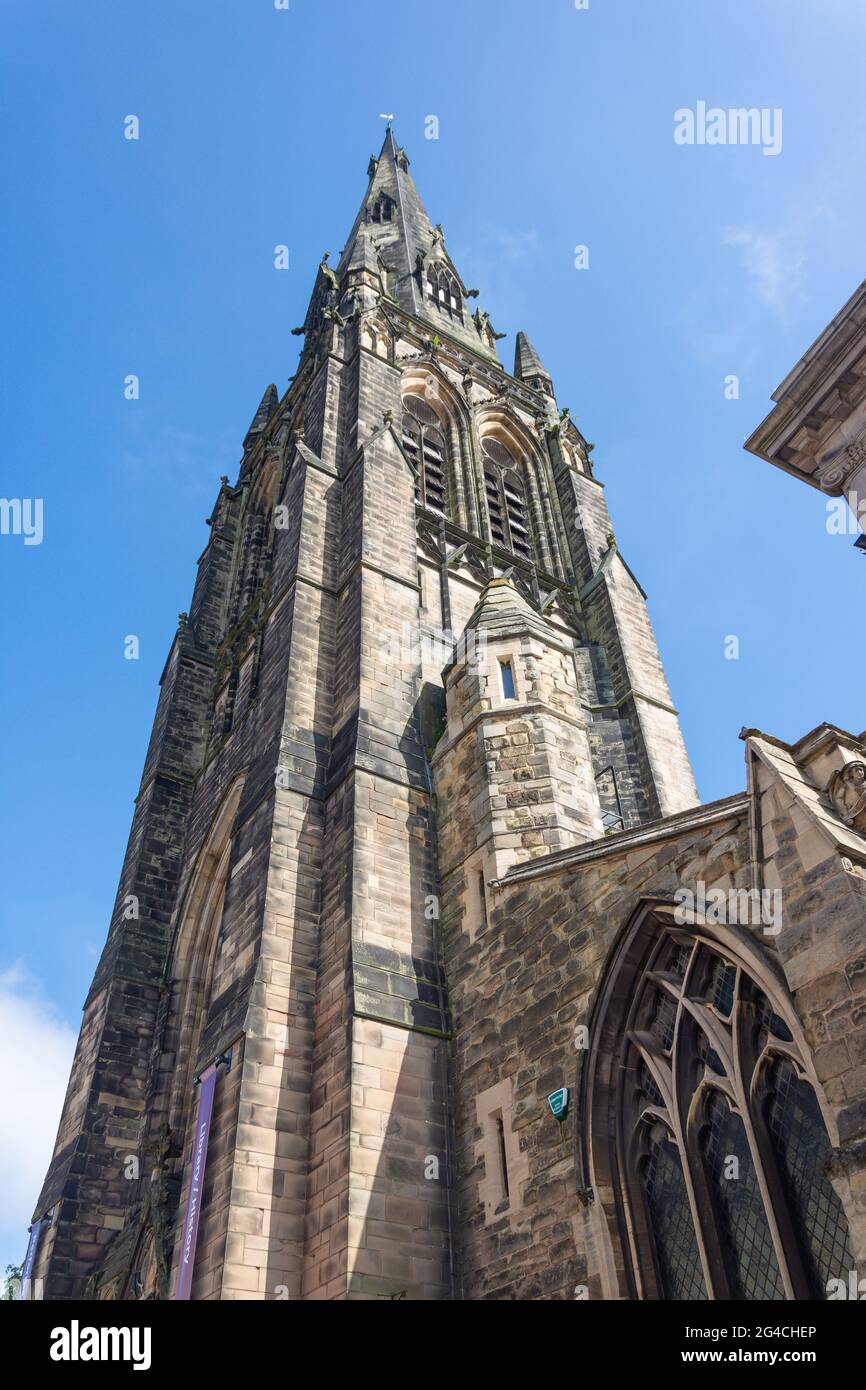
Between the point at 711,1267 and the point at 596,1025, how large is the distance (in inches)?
84.7

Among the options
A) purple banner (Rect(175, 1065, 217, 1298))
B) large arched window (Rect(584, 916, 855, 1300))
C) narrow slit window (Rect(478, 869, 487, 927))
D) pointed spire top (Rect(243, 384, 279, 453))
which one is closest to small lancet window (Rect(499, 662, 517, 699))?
narrow slit window (Rect(478, 869, 487, 927))

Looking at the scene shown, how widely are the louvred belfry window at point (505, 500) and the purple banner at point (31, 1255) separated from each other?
606 inches

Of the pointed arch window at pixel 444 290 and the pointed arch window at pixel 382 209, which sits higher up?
the pointed arch window at pixel 382 209

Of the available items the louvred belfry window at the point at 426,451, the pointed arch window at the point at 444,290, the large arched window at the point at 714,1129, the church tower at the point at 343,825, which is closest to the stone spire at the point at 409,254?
the pointed arch window at the point at 444,290

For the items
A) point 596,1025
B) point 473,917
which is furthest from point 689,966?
point 473,917

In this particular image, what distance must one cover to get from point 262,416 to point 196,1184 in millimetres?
27252

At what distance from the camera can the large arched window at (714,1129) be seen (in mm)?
7441

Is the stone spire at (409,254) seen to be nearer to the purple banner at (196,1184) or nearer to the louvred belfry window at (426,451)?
the louvred belfry window at (426,451)

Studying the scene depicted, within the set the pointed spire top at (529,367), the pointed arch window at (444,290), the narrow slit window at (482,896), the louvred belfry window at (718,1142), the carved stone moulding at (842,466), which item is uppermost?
the pointed arch window at (444,290)

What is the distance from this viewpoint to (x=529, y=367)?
3234 centimetres

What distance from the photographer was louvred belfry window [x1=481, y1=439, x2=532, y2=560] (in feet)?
78.5

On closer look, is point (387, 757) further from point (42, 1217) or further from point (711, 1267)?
point (42, 1217)

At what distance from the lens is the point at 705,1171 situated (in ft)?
27.2

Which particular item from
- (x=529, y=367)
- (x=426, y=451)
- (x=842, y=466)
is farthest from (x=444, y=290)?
(x=842, y=466)
